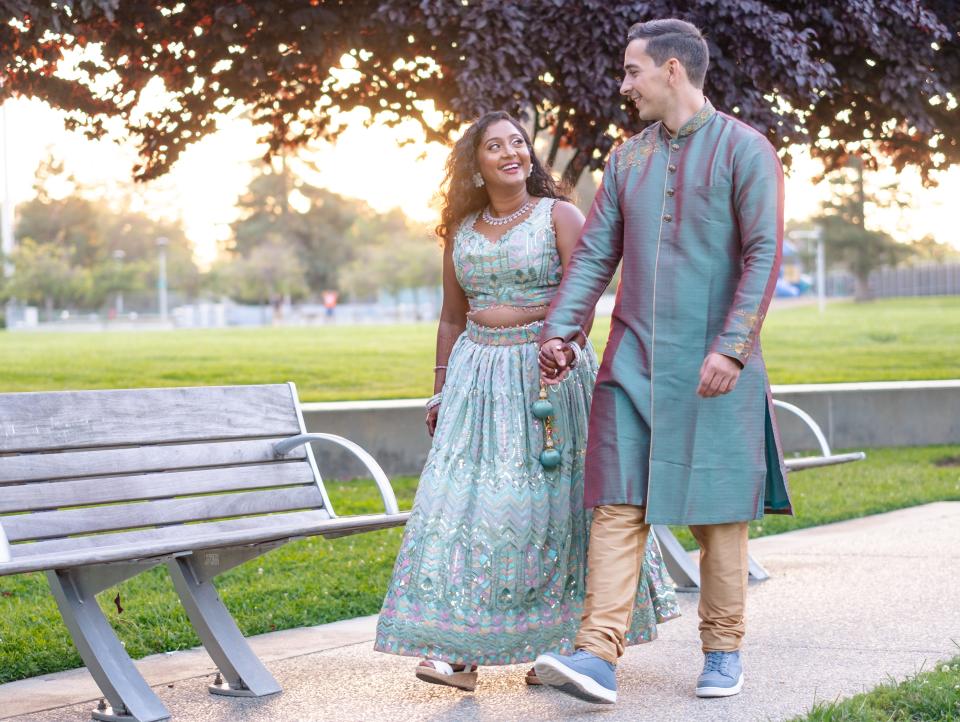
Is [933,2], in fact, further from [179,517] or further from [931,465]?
[179,517]

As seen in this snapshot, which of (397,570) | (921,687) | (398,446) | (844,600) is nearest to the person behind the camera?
(921,687)

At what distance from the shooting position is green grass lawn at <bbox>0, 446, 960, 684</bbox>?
5.13 metres

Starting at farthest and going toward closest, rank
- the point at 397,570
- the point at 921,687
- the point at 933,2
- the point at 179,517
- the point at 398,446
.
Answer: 1. the point at 398,446
2. the point at 933,2
3. the point at 179,517
4. the point at 397,570
5. the point at 921,687

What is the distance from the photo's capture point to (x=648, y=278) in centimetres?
404

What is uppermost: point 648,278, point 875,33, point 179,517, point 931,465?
point 875,33

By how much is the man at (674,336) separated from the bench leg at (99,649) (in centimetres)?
128

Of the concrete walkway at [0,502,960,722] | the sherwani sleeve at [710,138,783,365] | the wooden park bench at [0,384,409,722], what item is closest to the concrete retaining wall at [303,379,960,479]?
the concrete walkway at [0,502,960,722]

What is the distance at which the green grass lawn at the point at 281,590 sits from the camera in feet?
16.8

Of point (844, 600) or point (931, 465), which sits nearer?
point (844, 600)

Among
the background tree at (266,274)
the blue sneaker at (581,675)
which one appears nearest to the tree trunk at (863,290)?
Answer: the background tree at (266,274)

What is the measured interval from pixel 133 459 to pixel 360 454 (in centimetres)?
75

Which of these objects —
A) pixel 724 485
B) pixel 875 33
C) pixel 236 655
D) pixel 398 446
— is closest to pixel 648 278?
pixel 724 485

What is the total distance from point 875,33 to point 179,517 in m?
5.31

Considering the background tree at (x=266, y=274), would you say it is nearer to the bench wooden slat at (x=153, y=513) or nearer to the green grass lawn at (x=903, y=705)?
the bench wooden slat at (x=153, y=513)
